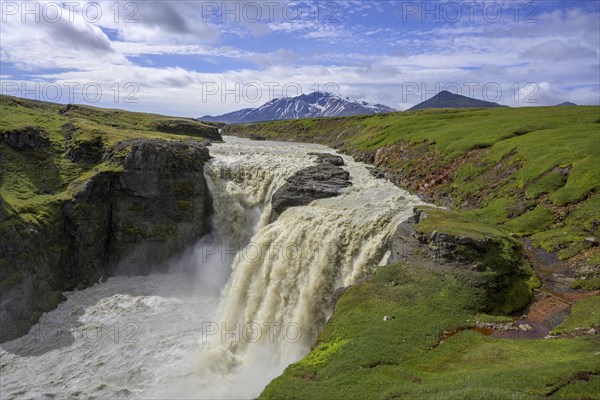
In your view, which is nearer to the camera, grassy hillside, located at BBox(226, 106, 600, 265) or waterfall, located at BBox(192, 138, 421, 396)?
waterfall, located at BBox(192, 138, 421, 396)

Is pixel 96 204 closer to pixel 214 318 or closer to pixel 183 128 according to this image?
pixel 214 318

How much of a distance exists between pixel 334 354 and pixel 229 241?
110 feet

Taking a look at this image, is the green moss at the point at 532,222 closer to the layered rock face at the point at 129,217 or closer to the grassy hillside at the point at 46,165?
the layered rock face at the point at 129,217

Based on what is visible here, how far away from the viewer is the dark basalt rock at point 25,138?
54469 millimetres

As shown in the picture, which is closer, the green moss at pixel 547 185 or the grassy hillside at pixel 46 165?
the green moss at pixel 547 185

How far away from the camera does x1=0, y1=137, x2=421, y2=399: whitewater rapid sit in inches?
1175

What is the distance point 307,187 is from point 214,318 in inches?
707

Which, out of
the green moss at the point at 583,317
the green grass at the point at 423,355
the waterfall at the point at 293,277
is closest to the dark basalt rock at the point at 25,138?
the waterfall at the point at 293,277

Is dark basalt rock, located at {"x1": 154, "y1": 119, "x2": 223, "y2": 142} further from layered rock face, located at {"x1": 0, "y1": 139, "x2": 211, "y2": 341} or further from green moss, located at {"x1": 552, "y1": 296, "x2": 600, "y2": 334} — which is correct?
green moss, located at {"x1": 552, "y1": 296, "x2": 600, "y2": 334}

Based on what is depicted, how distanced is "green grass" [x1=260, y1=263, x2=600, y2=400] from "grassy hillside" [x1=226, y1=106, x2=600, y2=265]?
13019 millimetres

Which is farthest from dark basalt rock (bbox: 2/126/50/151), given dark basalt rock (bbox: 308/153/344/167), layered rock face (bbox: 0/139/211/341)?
dark basalt rock (bbox: 308/153/344/167)

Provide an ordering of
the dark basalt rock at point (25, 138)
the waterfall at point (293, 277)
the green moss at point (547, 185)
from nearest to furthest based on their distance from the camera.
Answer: the waterfall at point (293, 277)
the green moss at point (547, 185)
the dark basalt rock at point (25, 138)

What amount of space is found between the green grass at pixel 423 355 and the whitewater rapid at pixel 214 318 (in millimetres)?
7100

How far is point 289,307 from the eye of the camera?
Answer: 3403 centimetres
